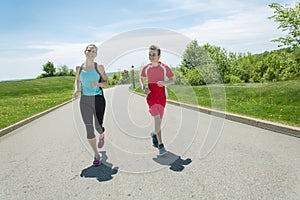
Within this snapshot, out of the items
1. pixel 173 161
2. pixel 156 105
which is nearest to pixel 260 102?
pixel 156 105

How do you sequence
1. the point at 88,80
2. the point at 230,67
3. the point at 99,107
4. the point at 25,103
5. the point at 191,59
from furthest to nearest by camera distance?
1. the point at 230,67
2. the point at 25,103
3. the point at 191,59
4. the point at 99,107
5. the point at 88,80

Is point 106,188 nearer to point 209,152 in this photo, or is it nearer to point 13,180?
point 13,180

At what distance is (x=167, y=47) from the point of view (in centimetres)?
549

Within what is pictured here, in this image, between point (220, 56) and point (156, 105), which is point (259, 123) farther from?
point (220, 56)

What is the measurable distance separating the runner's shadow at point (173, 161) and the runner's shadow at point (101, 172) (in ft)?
2.45

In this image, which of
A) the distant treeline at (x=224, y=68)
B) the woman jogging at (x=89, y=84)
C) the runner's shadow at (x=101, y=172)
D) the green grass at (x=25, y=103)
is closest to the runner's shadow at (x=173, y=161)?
the runner's shadow at (x=101, y=172)

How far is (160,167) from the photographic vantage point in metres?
4.07

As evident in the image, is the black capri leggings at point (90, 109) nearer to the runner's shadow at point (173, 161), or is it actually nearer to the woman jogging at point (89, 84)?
the woman jogging at point (89, 84)

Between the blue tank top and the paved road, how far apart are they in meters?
1.19

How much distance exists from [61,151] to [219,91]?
1155 centimetres

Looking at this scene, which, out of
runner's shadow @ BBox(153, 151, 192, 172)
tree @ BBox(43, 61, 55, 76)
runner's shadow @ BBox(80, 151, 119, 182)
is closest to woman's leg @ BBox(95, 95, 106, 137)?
runner's shadow @ BBox(80, 151, 119, 182)

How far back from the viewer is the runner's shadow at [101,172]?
3.79m

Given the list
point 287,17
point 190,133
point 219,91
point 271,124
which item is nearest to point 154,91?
point 190,133

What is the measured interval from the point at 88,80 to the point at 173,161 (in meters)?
1.86
